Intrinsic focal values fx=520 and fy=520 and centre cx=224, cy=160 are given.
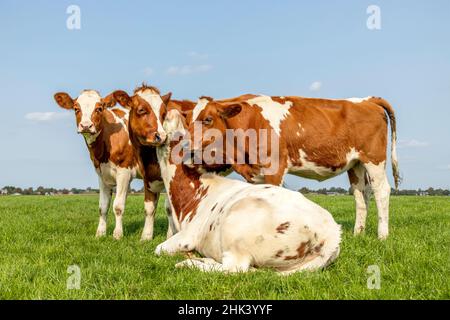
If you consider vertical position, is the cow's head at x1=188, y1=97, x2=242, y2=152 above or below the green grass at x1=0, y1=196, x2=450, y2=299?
above

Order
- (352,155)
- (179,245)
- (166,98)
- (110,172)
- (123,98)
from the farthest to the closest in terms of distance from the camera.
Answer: (110,172) < (352,155) < (166,98) < (123,98) < (179,245)

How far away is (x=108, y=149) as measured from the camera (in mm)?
10711

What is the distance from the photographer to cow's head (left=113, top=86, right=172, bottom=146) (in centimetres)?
823

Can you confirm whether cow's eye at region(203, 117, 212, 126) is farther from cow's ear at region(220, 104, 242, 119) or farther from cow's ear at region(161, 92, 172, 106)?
cow's ear at region(161, 92, 172, 106)

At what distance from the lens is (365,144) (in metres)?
10.2

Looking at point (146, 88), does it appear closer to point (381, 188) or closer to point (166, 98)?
point (166, 98)

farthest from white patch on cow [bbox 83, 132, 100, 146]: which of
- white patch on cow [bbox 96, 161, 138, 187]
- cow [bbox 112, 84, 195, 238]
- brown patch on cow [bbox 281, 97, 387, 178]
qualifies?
brown patch on cow [bbox 281, 97, 387, 178]

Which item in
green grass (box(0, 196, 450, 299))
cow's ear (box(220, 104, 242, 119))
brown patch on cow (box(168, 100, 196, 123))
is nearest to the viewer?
green grass (box(0, 196, 450, 299))

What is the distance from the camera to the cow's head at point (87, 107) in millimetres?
9930

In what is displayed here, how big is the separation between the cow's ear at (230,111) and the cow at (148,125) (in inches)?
24.3

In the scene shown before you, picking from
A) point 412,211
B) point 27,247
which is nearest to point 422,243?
point 27,247

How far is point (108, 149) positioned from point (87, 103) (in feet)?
3.52

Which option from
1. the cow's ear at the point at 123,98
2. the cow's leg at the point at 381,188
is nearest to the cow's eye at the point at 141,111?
the cow's ear at the point at 123,98

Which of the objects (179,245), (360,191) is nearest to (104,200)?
(179,245)
